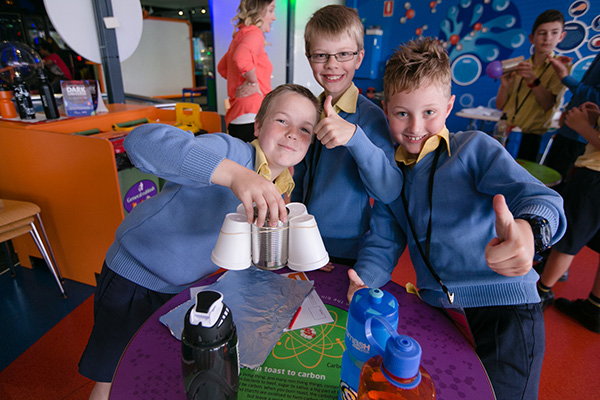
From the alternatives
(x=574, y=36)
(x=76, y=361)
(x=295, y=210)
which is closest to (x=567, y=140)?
(x=295, y=210)

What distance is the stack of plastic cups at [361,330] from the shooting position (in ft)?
2.07

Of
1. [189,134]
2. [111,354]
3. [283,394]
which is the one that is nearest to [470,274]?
[283,394]

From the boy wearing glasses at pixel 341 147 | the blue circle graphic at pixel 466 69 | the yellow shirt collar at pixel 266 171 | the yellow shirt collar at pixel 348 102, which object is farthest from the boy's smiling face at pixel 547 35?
the blue circle graphic at pixel 466 69

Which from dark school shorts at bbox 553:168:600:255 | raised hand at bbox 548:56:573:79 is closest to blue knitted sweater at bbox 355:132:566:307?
dark school shorts at bbox 553:168:600:255

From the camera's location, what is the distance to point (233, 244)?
806 millimetres

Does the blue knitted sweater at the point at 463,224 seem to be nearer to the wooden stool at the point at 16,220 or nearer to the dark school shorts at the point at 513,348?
the dark school shorts at the point at 513,348

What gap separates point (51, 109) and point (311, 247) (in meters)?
2.53

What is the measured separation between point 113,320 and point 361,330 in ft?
3.29

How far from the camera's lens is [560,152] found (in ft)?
9.36

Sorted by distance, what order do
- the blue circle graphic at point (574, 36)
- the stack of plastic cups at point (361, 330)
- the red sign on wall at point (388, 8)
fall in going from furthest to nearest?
the red sign on wall at point (388, 8) → the blue circle graphic at point (574, 36) → the stack of plastic cups at point (361, 330)

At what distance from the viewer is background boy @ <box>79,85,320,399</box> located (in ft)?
3.65

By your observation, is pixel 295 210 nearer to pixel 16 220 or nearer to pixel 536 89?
pixel 16 220

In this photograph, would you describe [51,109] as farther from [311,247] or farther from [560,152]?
[560,152]

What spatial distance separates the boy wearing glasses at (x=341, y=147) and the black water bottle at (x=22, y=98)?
7.31 ft
